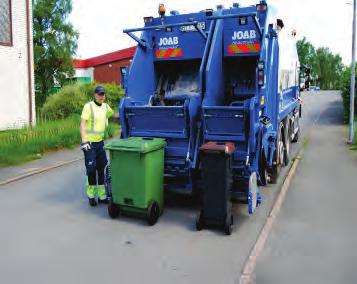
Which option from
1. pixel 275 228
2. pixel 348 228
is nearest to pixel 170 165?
pixel 275 228

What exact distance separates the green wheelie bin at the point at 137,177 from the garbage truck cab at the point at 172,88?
Result: 15.4 inches

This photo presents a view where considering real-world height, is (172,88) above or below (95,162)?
above

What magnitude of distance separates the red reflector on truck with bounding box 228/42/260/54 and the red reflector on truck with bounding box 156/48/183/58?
0.92m

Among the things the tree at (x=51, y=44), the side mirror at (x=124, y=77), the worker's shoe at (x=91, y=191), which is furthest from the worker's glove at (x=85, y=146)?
the tree at (x=51, y=44)

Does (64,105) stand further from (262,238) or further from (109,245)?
(262,238)

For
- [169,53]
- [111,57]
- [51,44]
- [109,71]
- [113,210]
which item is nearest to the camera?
[113,210]

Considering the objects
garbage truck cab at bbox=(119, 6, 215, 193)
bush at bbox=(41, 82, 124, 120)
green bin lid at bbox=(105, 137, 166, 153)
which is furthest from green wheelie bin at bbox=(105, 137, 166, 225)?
bush at bbox=(41, 82, 124, 120)

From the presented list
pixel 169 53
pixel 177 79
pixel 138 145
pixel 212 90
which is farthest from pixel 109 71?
pixel 138 145

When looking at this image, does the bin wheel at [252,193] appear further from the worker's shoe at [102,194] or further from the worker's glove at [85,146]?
the worker's glove at [85,146]

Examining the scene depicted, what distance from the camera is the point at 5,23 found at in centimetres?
1369

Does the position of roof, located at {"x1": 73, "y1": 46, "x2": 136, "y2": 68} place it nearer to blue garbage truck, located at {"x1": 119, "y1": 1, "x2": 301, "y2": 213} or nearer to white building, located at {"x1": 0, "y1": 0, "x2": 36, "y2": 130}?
white building, located at {"x1": 0, "y1": 0, "x2": 36, "y2": 130}

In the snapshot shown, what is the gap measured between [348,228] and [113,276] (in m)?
3.01

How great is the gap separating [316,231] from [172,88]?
138 inches

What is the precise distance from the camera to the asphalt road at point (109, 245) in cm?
398
